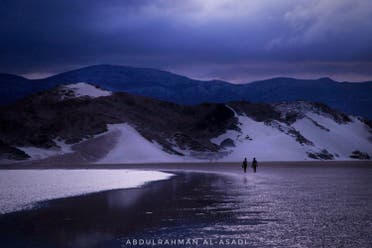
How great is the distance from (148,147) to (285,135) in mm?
38686

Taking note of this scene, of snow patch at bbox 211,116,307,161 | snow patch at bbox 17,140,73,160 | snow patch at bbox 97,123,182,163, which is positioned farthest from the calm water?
snow patch at bbox 211,116,307,161

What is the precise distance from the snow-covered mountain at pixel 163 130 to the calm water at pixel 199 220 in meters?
66.5

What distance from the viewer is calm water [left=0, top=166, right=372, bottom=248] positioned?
15062 millimetres

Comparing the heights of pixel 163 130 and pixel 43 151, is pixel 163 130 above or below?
above

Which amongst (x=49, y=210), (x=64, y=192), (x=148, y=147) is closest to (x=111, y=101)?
(x=148, y=147)

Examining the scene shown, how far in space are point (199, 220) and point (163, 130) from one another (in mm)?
108243

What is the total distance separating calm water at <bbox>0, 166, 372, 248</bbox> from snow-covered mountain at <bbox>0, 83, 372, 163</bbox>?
66.5 meters

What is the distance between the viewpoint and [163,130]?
12700cm

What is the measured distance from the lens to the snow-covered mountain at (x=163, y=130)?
329ft

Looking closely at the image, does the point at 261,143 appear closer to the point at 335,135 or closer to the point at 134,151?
the point at 335,135

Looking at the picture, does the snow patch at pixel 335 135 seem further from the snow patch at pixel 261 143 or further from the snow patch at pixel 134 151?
the snow patch at pixel 134 151

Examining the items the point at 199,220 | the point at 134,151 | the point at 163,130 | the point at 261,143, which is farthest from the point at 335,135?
the point at 199,220

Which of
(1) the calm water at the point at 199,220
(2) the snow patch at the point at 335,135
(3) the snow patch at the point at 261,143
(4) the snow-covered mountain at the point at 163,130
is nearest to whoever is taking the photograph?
(1) the calm water at the point at 199,220

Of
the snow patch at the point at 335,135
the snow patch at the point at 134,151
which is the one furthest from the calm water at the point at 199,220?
the snow patch at the point at 335,135
